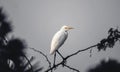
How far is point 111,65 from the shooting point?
131 cm

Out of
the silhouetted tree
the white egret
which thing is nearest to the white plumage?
the white egret

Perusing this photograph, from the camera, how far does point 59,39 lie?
1583 mm

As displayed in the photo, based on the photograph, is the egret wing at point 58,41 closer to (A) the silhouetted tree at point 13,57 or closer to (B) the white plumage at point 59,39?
(B) the white plumage at point 59,39

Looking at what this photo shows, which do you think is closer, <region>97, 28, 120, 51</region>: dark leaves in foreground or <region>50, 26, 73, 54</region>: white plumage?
<region>97, 28, 120, 51</region>: dark leaves in foreground

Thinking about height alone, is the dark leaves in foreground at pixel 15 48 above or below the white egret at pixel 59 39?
above

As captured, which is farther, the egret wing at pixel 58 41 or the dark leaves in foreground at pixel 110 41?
the egret wing at pixel 58 41

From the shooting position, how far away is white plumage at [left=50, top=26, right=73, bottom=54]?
5.17ft

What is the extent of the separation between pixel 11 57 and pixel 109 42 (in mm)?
430

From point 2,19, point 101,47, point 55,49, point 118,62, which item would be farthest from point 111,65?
point 2,19

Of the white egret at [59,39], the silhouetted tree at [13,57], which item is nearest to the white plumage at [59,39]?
the white egret at [59,39]

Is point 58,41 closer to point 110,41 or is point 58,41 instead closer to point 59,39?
point 59,39

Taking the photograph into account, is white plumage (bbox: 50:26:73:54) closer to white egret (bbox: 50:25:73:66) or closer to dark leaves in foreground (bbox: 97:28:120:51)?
white egret (bbox: 50:25:73:66)

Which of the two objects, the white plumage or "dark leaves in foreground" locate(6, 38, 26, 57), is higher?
"dark leaves in foreground" locate(6, 38, 26, 57)

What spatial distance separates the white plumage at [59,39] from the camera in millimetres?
1575
